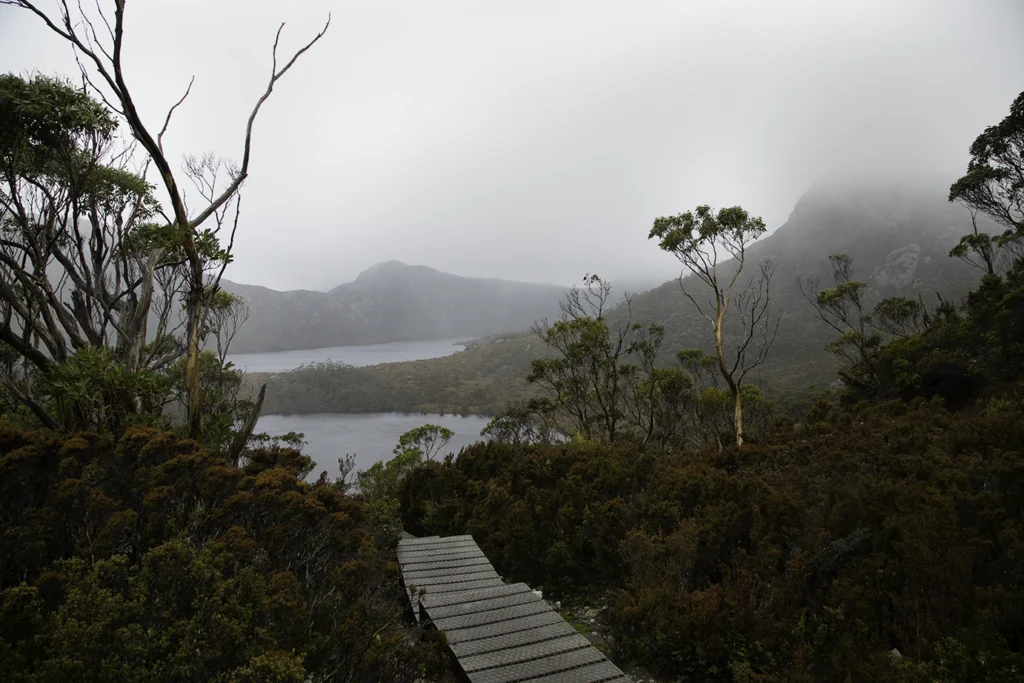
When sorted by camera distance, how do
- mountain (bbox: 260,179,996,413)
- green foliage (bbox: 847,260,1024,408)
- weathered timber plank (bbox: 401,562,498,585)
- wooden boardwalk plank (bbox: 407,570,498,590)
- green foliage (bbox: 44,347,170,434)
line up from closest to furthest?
1. wooden boardwalk plank (bbox: 407,570,498,590)
2. weathered timber plank (bbox: 401,562,498,585)
3. green foliage (bbox: 44,347,170,434)
4. green foliage (bbox: 847,260,1024,408)
5. mountain (bbox: 260,179,996,413)

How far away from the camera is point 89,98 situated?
20.8 ft

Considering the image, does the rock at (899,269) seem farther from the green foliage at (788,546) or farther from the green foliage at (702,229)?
the green foliage at (788,546)

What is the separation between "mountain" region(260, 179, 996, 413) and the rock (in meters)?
0.10

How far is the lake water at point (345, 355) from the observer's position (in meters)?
40.9

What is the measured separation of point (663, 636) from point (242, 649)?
261cm

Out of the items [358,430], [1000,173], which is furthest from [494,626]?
[358,430]

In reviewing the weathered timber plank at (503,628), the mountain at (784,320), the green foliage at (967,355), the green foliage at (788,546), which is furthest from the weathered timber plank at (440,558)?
the mountain at (784,320)

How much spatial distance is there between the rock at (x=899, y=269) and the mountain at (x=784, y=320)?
98mm

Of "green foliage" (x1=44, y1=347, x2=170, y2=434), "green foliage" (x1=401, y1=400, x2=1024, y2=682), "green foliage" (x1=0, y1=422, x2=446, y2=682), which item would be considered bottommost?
"green foliage" (x1=401, y1=400, x2=1024, y2=682)

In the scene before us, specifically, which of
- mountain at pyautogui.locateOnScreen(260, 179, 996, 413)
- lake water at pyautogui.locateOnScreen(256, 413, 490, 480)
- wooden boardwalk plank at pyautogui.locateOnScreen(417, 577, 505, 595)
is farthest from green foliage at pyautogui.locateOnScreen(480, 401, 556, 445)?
mountain at pyautogui.locateOnScreen(260, 179, 996, 413)

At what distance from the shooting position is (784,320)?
42.8 metres

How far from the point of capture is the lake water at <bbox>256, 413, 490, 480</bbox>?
2264cm

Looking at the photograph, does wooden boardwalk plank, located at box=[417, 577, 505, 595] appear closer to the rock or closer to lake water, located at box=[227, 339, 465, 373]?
lake water, located at box=[227, 339, 465, 373]

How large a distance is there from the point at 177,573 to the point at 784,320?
46.7m
